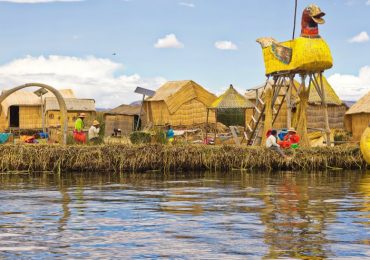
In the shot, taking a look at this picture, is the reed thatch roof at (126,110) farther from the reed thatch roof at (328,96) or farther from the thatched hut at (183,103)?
the reed thatch roof at (328,96)

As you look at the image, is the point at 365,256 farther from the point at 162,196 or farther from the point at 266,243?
the point at 162,196

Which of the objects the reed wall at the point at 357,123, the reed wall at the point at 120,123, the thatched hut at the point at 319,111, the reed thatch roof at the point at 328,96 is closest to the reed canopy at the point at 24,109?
the reed wall at the point at 120,123

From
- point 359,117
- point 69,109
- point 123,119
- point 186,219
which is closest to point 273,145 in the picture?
point 186,219

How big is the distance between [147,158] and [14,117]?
26.2m

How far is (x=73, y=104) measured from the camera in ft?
130

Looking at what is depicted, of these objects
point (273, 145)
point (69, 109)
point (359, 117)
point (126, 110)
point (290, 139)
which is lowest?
point (273, 145)

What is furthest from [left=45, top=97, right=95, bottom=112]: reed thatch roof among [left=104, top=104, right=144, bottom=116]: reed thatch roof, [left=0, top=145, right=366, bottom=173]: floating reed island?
[left=0, top=145, right=366, bottom=173]: floating reed island

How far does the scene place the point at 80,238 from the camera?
8.02 meters

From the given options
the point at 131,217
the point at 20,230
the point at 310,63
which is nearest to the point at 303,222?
the point at 131,217

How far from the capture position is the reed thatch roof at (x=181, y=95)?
38844 millimetres

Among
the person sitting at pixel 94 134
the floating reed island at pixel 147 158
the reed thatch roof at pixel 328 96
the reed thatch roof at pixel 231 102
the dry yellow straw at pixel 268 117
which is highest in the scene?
the reed thatch roof at pixel 328 96

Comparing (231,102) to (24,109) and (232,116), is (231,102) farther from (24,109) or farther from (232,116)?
(24,109)

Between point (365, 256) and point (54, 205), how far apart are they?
19.1 ft

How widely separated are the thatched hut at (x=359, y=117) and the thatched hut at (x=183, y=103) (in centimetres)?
967
